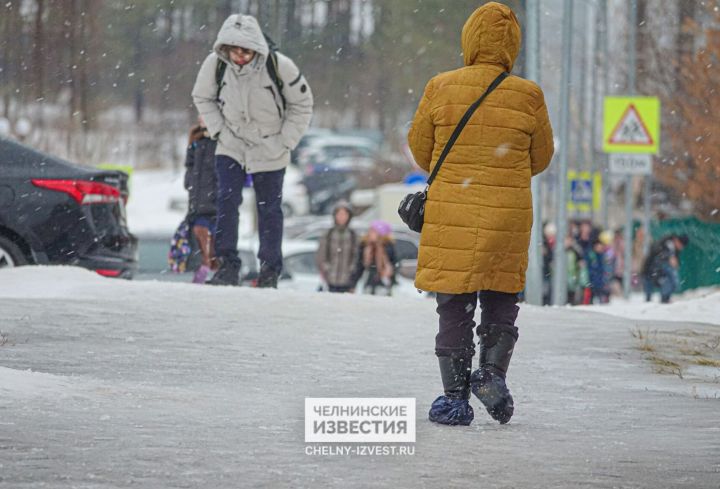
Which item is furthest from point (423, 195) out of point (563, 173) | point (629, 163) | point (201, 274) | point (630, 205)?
point (630, 205)

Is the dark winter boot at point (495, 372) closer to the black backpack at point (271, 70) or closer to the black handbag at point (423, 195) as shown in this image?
the black handbag at point (423, 195)

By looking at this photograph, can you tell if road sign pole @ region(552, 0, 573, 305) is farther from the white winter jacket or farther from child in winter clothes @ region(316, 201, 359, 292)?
the white winter jacket

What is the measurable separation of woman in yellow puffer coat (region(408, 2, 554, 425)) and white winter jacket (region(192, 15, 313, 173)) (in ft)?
14.8

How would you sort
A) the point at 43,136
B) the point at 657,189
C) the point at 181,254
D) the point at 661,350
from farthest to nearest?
the point at 657,189
the point at 43,136
the point at 181,254
the point at 661,350

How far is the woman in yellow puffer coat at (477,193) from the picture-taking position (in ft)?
22.0

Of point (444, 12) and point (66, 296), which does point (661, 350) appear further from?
point (444, 12)

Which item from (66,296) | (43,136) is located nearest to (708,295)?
(66,296)

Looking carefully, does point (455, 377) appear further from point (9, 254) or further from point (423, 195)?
point (9, 254)

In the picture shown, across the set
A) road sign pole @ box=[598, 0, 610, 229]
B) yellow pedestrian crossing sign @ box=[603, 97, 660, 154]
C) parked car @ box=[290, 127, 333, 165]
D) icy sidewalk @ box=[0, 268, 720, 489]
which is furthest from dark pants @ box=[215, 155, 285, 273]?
parked car @ box=[290, 127, 333, 165]

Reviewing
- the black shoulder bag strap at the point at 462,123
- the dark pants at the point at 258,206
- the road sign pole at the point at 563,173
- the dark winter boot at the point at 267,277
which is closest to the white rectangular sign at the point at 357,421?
the black shoulder bag strap at the point at 462,123

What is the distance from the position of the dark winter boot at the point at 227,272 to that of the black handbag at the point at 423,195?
536 centimetres

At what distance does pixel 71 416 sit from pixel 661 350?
4.23 m

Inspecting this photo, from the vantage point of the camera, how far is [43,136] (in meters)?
39.2

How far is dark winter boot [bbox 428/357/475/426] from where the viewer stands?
6789 mm
